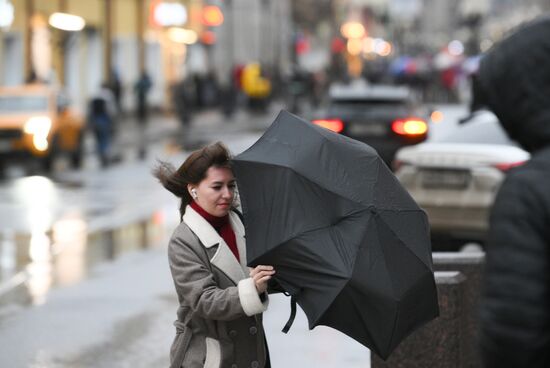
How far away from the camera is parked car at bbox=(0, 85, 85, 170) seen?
27.2 meters

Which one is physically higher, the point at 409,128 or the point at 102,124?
the point at 409,128

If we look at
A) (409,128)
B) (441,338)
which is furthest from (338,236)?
(409,128)

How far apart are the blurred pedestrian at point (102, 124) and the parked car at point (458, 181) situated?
16479mm

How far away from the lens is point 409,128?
22.0m

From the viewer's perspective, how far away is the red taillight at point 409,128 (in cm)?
2197

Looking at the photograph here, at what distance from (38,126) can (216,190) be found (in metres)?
23.0

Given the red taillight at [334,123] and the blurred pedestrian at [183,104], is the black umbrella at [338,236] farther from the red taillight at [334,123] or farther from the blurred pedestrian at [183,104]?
the blurred pedestrian at [183,104]

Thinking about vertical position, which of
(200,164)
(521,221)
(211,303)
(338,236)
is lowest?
(211,303)

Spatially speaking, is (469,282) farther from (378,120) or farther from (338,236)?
(378,120)

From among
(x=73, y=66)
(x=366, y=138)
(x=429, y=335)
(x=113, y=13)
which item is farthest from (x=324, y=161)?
(x=113, y=13)

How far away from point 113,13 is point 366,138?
32787 mm

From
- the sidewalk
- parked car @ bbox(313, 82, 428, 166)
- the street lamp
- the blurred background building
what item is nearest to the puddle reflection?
the sidewalk

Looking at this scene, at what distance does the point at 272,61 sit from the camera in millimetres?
86250

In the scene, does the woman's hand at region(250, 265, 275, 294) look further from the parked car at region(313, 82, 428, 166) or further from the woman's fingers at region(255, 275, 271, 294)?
the parked car at region(313, 82, 428, 166)
